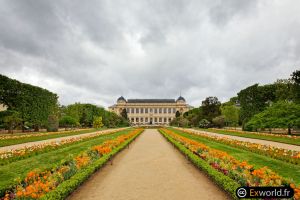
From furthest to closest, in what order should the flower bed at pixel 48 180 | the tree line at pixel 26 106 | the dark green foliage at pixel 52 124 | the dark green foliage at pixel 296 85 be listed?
the dark green foliage at pixel 52 124, the tree line at pixel 26 106, the dark green foliage at pixel 296 85, the flower bed at pixel 48 180

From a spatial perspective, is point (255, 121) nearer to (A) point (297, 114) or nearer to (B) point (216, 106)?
(A) point (297, 114)

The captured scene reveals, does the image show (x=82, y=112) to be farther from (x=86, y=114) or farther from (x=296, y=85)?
(x=296, y=85)

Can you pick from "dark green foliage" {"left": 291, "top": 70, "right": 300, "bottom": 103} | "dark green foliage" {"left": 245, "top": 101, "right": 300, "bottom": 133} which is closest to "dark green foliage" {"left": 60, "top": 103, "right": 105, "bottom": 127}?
"dark green foliage" {"left": 245, "top": 101, "right": 300, "bottom": 133}

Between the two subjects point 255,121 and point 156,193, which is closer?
point 156,193

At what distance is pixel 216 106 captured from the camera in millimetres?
54438

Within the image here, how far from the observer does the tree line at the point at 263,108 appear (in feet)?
92.5

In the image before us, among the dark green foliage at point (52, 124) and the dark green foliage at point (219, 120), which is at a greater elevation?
the dark green foliage at point (219, 120)

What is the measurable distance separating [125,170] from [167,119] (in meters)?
136

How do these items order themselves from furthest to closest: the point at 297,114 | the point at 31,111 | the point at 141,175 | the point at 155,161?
the point at 31,111
the point at 297,114
the point at 155,161
the point at 141,175

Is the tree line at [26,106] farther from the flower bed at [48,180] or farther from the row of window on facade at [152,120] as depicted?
the row of window on facade at [152,120]

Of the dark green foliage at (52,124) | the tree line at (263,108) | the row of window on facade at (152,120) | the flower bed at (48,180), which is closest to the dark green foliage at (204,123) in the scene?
the tree line at (263,108)

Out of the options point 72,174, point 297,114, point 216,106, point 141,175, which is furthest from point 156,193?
point 216,106

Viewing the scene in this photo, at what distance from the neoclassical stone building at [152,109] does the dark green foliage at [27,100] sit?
10160 centimetres

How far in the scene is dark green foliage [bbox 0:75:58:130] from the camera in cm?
3412
